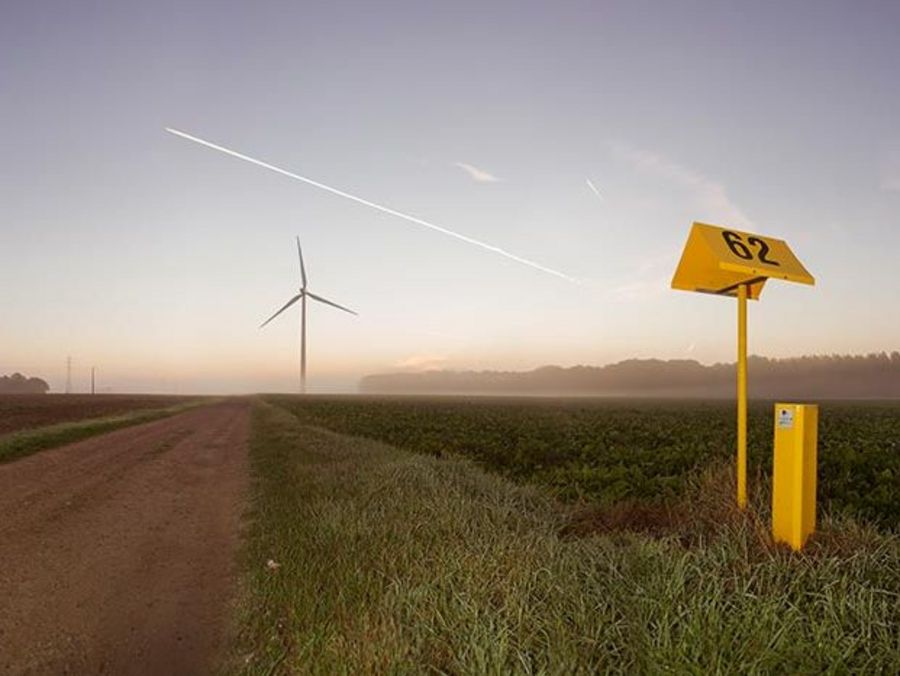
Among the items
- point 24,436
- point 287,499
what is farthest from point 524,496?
point 24,436

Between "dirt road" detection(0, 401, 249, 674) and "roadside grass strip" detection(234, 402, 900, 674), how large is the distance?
1.85 feet

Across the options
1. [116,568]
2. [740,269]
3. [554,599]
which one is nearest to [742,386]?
[740,269]

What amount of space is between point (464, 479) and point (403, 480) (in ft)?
5.28

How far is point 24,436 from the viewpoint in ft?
77.7

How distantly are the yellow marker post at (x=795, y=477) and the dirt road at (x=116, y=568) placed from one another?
5.37 metres

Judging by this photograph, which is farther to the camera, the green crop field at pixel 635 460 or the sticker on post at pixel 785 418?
the green crop field at pixel 635 460

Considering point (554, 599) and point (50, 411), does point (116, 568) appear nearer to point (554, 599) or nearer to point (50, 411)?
point (554, 599)

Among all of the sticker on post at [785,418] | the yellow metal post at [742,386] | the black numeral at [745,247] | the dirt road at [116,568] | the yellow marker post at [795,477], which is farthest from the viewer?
the yellow metal post at [742,386]

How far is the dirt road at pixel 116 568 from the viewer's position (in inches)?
204

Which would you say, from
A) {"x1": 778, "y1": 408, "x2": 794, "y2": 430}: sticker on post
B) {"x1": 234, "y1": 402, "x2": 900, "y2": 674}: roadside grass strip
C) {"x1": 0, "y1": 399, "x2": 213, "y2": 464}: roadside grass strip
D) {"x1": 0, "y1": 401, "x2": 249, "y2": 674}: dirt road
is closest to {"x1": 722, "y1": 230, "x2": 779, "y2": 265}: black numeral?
{"x1": 778, "y1": 408, "x2": 794, "y2": 430}: sticker on post

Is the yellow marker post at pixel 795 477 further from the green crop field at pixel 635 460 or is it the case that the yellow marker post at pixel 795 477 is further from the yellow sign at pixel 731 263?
the yellow sign at pixel 731 263

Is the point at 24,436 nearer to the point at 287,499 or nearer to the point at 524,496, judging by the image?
the point at 287,499

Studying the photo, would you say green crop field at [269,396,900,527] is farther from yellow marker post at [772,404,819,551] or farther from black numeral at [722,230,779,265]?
black numeral at [722,230,779,265]

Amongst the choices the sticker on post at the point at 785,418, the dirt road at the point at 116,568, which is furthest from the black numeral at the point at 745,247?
the dirt road at the point at 116,568
